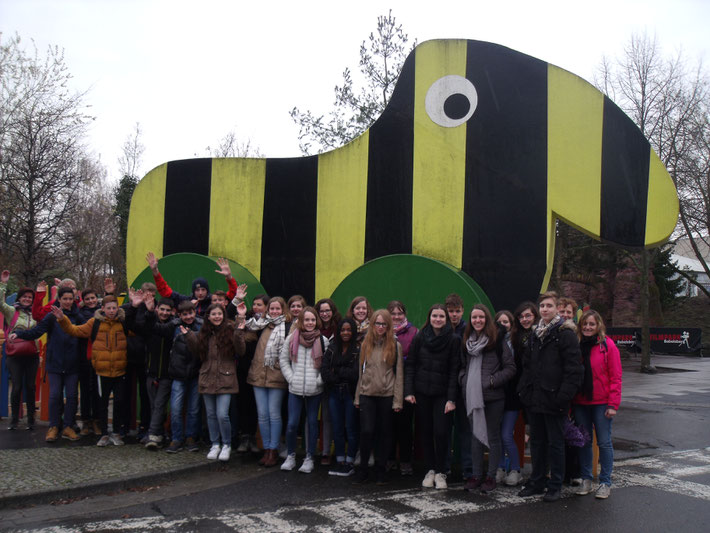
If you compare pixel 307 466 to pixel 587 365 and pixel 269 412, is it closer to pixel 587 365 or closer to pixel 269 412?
pixel 269 412

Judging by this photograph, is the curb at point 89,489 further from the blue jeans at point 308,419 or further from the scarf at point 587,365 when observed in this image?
the scarf at point 587,365

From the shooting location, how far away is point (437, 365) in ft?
17.2

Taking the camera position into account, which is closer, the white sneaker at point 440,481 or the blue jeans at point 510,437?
the white sneaker at point 440,481

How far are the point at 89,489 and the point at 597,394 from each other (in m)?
4.25

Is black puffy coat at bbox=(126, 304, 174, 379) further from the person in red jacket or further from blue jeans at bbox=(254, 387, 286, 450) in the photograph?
the person in red jacket

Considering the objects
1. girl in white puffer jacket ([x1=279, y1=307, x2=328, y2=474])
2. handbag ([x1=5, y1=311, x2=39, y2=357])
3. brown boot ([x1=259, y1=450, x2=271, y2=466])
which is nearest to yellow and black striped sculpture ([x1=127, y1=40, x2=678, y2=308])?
girl in white puffer jacket ([x1=279, y1=307, x2=328, y2=474])

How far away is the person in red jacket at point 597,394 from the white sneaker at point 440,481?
1.10 m

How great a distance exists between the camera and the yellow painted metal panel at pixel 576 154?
6.09m

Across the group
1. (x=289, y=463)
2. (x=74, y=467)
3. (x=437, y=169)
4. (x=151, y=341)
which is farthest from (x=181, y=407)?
(x=437, y=169)

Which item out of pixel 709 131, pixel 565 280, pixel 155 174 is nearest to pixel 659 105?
pixel 709 131

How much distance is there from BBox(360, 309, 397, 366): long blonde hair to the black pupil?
92.1 inches

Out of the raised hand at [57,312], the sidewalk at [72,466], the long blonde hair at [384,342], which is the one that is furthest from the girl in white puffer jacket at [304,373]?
the raised hand at [57,312]

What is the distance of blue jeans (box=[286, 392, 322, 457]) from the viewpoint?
5762 millimetres

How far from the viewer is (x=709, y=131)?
1945cm
